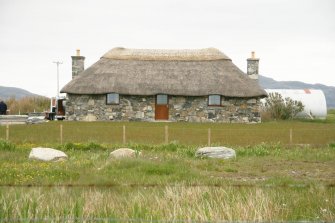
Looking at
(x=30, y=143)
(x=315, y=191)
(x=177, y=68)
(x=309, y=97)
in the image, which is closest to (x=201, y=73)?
(x=177, y=68)

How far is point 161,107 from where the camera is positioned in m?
36.0

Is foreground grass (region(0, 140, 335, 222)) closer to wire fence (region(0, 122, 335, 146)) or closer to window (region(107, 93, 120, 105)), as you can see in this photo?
wire fence (region(0, 122, 335, 146))

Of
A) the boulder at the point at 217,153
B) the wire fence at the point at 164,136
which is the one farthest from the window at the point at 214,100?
the boulder at the point at 217,153

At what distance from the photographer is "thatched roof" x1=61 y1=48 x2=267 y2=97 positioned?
35.5m

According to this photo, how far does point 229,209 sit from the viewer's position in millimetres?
6781

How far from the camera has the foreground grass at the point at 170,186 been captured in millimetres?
6668

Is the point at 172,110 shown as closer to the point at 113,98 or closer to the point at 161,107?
the point at 161,107

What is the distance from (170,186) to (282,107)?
32776 millimetres

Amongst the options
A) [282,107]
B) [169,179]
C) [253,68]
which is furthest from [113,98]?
[169,179]

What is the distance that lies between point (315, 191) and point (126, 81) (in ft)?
93.4

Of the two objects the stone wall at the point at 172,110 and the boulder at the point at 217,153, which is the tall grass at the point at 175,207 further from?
the stone wall at the point at 172,110

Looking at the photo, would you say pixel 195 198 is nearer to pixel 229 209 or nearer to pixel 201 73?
pixel 229 209

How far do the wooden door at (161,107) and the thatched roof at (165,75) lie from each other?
77 cm

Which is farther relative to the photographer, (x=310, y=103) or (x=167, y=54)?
(x=310, y=103)
